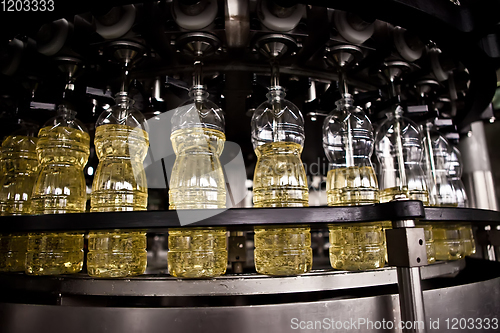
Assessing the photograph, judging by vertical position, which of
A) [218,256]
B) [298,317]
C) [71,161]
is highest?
[71,161]

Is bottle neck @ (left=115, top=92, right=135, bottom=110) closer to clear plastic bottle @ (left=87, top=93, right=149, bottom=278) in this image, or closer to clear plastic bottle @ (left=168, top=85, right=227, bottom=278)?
clear plastic bottle @ (left=87, top=93, right=149, bottom=278)

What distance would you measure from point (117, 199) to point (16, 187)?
0.47 metres

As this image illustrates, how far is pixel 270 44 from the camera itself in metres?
1.02

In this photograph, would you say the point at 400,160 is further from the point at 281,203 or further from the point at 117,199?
the point at 117,199

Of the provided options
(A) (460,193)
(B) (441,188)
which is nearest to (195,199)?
(B) (441,188)

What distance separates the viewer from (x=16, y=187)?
1.13 metres

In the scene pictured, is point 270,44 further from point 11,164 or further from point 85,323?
point 11,164

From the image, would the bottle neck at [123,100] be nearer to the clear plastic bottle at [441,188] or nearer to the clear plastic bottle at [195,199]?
the clear plastic bottle at [195,199]

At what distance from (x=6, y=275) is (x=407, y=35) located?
1.46 m

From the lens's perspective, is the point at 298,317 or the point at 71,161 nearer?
the point at 298,317

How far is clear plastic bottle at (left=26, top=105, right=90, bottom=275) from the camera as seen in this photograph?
958mm

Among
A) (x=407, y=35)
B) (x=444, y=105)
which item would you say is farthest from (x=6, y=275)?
(x=444, y=105)

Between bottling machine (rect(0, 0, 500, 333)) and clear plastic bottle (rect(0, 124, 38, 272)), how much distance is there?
0.13 meters

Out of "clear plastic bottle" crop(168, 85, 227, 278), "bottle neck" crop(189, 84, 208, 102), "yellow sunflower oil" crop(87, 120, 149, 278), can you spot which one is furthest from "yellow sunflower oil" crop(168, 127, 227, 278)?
"bottle neck" crop(189, 84, 208, 102)
